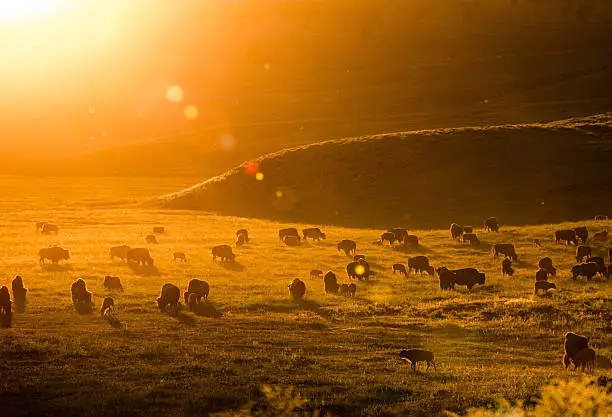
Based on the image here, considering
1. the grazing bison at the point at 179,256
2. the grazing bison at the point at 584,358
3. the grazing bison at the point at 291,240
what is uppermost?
the grazing bison at the point at 291,240

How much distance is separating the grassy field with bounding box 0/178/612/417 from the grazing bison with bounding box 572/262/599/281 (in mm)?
703

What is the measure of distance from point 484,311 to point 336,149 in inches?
2848

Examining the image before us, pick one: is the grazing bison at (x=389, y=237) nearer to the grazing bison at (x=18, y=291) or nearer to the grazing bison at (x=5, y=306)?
the grazing bison at (x=18, y=291)

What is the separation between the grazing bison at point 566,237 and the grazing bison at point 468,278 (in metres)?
17.4

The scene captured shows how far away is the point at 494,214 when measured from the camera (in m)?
78.2

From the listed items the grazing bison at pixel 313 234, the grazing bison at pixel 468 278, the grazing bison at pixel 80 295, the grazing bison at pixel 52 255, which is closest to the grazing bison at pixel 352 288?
the grazing bison at pixel 468 278

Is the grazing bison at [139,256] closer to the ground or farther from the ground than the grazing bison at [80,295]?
farther from the ground

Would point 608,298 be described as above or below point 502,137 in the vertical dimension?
below

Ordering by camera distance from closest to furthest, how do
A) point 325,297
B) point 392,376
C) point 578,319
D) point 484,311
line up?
point 392,376 → point 578,319 → point 484,311 → point 325,297

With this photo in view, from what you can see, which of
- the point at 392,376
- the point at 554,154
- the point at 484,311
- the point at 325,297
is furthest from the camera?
the point at 554,154

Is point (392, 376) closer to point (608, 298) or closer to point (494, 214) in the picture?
point (608, 298)

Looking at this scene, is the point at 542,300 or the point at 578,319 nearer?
the point at 578,319

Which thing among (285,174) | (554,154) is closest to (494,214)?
(554,154)

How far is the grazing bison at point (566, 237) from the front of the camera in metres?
53.4
